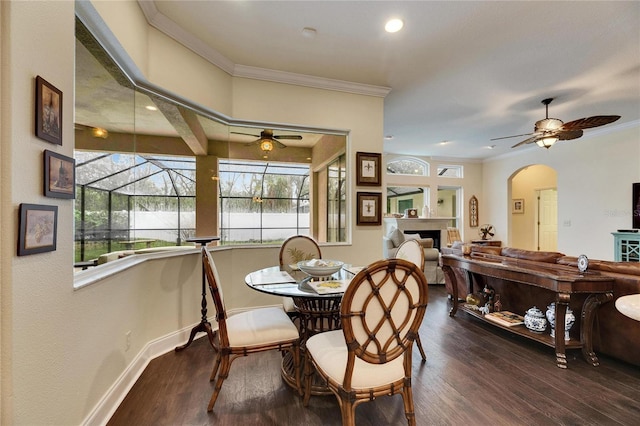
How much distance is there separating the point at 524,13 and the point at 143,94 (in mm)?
3378

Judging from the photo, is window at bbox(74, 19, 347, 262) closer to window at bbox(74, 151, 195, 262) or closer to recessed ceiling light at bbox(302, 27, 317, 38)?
window at bbox(74, 151, 195, 262)

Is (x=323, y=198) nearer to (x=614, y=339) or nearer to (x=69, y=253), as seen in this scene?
(x=69, y=253)

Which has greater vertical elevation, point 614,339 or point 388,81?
point 388,81

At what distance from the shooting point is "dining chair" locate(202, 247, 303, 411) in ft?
5.97

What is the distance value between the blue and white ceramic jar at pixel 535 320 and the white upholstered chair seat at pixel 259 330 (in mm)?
2354

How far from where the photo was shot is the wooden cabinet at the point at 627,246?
4757 millimetres

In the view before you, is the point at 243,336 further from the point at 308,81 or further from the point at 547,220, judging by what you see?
the point at 547,220

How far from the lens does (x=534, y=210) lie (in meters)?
8.25

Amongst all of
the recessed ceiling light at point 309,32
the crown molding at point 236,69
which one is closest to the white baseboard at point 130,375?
the crown molding at point 236,69

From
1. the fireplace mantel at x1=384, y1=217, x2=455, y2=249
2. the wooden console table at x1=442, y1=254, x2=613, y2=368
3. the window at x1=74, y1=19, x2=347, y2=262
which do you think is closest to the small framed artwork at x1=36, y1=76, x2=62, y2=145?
the window at x1=74, y1=19, x2=347, y2=262

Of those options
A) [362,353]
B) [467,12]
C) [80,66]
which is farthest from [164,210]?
[467,12]

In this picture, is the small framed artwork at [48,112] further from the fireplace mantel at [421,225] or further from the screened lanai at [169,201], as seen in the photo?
the fireplace mantel at [421,225]

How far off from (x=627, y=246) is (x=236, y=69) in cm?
688

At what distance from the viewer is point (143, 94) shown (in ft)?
8.45
